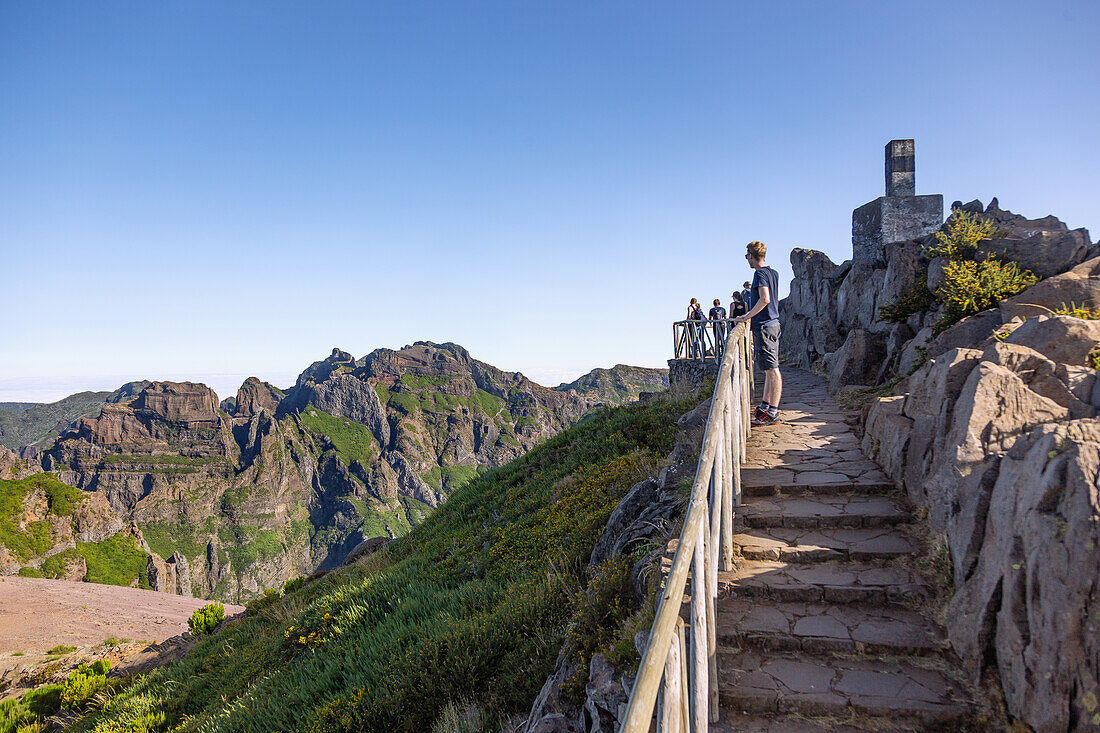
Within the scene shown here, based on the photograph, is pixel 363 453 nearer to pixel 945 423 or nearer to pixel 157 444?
pixel 157 444

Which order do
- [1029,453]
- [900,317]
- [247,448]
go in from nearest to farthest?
[1029,453]
[900,317]
[247,448]

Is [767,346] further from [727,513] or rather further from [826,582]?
[826,582]

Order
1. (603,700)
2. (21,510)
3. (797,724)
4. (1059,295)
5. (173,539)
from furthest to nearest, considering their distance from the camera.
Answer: (173,539), (21,510), (1059,295), (603,700), (797,724)

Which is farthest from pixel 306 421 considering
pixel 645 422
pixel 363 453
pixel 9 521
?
pixel 645 422

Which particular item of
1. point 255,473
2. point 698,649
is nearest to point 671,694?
point 698,649

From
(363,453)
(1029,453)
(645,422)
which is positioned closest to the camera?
(1029,453)

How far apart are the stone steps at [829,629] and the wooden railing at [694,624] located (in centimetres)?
39

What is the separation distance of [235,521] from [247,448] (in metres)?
24.1

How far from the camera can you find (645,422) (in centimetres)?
1134

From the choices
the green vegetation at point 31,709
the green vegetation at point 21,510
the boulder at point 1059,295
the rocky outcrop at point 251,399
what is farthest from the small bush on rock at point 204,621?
the rocky outcrop at point 251,399

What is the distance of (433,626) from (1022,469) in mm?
5724

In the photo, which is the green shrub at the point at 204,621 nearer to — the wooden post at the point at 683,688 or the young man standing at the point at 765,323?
the young man standing at the point at 765,323

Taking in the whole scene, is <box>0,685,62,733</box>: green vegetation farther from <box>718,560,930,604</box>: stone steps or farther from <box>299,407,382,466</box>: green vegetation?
<box>299,407,382,466</box>: green vegetation

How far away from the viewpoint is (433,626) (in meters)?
6.08
